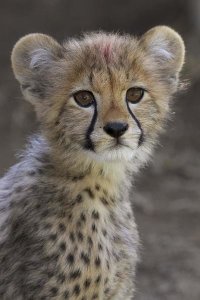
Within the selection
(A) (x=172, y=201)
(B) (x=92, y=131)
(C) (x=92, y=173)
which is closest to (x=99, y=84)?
(B) (x=92, y=131)

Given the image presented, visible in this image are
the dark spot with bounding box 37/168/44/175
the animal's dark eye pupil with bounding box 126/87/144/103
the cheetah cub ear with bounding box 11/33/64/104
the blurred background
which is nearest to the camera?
the animal's dark eye pupil with bounding box 126/87/144/103

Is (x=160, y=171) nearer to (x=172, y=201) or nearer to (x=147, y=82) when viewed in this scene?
(x=172, y=201)

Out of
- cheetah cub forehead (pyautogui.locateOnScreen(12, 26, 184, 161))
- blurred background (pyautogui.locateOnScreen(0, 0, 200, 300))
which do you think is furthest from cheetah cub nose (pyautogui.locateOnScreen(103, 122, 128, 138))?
blurred background (pyautogui.locateOnScreen(0, 0, 200, 300))

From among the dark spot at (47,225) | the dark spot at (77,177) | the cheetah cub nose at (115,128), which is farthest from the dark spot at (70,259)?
the cheetah cub nose at (115,128)

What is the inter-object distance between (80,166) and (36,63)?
0.36 meters

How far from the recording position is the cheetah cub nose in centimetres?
292

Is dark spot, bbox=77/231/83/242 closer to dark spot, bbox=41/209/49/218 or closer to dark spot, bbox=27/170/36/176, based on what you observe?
dark spot, bbox=41/209/49/218

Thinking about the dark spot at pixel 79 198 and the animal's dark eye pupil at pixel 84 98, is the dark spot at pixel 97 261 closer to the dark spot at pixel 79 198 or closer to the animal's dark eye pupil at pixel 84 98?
the dark spot at pixel 79 198

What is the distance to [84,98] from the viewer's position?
9.95ft

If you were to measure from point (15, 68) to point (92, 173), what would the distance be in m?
0.42

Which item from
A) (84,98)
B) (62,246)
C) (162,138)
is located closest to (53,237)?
(62,246)

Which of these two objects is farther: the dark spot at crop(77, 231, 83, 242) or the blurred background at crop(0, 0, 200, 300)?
the blurred background at crop(0, 0, 200, 300)

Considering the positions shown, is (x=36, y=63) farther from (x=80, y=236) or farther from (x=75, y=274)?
(x=75, y=274)

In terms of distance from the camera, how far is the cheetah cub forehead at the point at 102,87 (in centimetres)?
300
